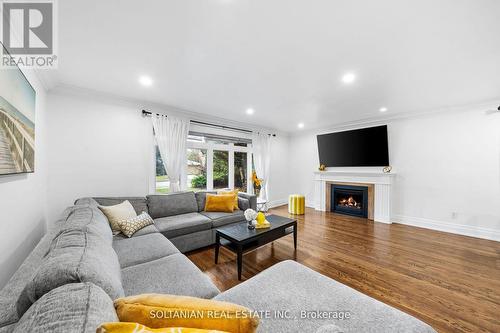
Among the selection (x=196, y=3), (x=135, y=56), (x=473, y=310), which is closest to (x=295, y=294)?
(x=473, y=310)

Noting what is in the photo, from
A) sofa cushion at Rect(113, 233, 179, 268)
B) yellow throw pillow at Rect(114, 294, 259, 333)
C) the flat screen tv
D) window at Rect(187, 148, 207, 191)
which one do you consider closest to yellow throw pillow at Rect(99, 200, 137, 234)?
sofa cushion at Rect(113, 233, 179, 268)

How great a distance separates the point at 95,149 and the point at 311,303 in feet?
11.4

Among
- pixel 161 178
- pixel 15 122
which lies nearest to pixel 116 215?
pixel 15 122

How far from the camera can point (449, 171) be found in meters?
3.67

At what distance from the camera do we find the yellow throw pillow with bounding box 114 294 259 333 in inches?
26.9

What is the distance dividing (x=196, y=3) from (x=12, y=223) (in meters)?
2.32

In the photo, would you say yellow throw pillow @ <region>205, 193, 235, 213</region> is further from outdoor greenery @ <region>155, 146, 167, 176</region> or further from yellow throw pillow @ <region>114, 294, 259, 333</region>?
yellow throw pillow @ <region>114, 294, 259, 333</region>

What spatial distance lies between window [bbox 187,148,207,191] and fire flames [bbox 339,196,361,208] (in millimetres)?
3559

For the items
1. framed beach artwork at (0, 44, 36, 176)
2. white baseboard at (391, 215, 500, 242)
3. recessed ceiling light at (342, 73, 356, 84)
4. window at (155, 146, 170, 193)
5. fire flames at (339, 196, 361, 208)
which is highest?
recessed ceiling light at (342, 73, 356, 84)

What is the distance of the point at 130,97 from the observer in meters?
3.15

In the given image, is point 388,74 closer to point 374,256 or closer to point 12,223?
point 374,256

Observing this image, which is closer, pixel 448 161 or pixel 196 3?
pixel 196 3

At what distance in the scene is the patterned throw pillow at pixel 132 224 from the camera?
2268mm

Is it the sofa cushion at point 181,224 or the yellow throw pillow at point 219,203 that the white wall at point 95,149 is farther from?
the yellow throw pillow at point 219,203
